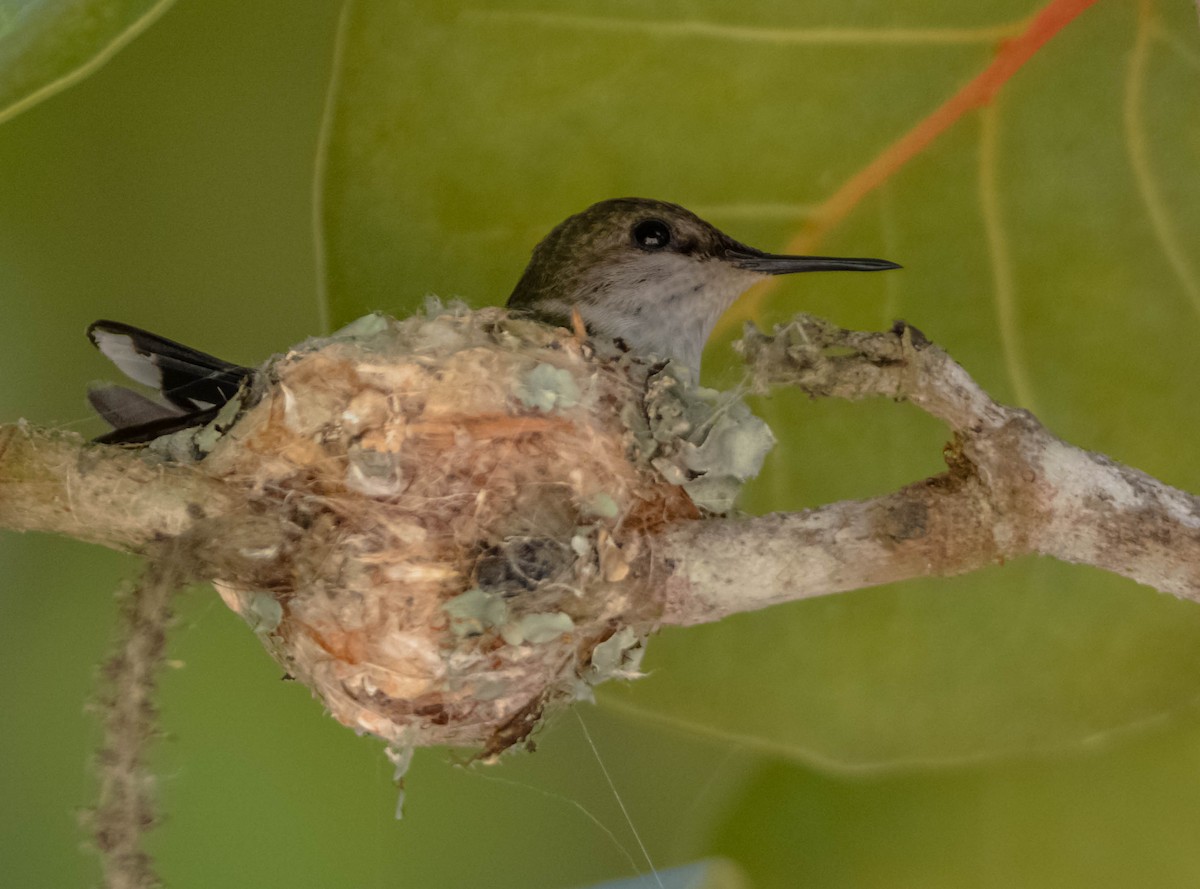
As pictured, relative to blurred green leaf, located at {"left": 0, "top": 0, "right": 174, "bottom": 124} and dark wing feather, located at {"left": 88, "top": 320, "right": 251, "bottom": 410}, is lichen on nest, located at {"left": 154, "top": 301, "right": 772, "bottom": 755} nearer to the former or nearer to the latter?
dark wing feather, located at {"left": 88, "top": 320, "right": 251, "bottom": 410}

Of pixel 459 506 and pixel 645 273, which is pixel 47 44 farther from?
pixel 645 273

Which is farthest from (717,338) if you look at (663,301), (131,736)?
(131,736)

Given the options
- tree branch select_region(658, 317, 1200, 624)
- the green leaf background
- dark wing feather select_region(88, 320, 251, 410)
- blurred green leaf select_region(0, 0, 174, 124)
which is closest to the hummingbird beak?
the green leaf background

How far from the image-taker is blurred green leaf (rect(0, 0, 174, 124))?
1979 mm

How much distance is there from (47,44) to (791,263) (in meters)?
1.18

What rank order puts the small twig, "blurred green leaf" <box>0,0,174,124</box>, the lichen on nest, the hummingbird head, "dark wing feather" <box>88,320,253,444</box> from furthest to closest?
the hummingbird head
"dark wing feather" <box>88,320,253,444</box>
"blurred green leaf" <box>0,0,174,124</box>
the lichen on nest
the small twig

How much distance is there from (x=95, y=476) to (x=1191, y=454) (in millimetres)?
1715

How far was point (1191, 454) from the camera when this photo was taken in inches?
90.0

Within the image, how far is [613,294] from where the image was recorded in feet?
8.16

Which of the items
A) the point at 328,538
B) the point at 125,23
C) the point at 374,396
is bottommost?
the point at 328,538

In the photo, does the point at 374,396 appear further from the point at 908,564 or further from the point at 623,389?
the point at 908,564

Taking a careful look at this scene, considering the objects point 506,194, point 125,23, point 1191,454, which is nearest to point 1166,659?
point 1191,454

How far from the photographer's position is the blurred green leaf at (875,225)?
226 cm

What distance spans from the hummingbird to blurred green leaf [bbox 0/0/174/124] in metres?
→ 0.39
